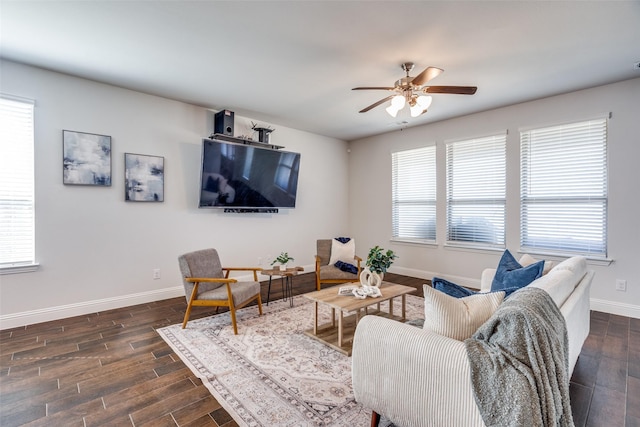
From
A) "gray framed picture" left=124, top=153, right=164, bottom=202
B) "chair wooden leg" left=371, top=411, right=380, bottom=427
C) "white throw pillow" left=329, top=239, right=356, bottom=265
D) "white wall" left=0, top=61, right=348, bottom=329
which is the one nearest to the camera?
"chair wooden leg" left=371, top=411, right=380, bottom=427

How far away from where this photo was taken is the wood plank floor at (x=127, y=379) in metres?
1.87

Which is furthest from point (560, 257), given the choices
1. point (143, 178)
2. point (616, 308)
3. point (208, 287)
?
point (143, 178)

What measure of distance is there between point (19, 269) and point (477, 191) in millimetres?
5967

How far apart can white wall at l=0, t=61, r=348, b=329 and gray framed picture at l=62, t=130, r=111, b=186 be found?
75 mm

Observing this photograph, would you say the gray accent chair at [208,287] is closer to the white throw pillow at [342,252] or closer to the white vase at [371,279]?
the white vase at [371,279]

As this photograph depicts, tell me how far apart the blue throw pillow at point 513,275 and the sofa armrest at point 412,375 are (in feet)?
2.57

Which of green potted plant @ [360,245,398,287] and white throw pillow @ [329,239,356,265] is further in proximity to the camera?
white throw pillow @ [329,239,356,265]

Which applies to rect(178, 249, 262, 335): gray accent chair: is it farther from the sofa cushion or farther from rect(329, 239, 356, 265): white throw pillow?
the sofa cushion

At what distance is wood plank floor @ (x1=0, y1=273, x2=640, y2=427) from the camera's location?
187 centimetres

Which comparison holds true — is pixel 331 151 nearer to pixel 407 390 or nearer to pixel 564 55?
pixel 564 55

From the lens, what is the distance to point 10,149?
316 cm

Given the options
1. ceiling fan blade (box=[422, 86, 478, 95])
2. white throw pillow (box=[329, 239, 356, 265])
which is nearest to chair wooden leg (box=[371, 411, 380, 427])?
ceiling fan blade (box=[422, 86, 478, 95])

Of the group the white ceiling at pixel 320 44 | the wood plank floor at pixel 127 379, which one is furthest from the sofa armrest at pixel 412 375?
the white ceiling at pixel 320 44

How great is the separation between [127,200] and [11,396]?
2326mm
